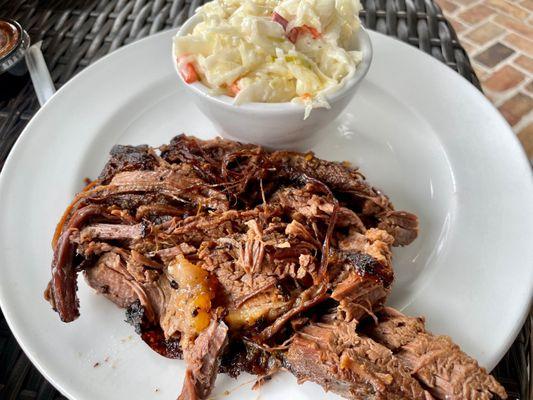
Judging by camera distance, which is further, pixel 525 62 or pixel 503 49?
pixel 503 49

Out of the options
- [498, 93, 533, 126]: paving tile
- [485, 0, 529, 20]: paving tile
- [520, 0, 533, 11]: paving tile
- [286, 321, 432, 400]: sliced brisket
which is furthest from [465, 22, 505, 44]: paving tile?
[286, 321, 432, 400]: sliced brisket

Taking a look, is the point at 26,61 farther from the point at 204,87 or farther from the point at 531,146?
the point at 531,146

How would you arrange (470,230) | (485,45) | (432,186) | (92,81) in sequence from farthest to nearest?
(485,45) → (92,81) → (432,186) → (470,230)

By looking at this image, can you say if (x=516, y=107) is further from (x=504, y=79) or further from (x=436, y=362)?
(x=436, y=362)

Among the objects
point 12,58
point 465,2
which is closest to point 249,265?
point 12,58

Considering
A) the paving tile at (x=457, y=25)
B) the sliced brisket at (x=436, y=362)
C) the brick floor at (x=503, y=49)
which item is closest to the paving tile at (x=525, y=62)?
the brick floor at (x=503, y=49)

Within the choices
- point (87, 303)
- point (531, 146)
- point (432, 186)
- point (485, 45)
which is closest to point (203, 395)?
point (87, 303)
